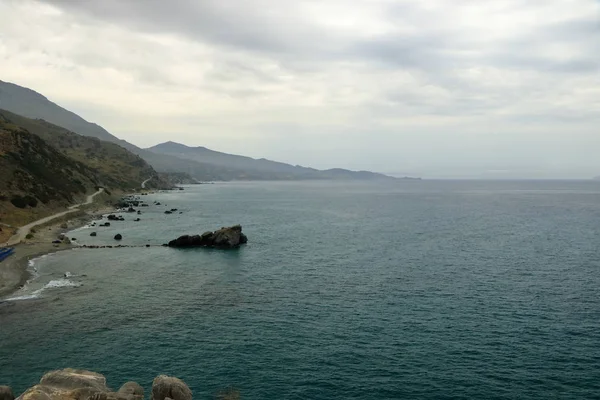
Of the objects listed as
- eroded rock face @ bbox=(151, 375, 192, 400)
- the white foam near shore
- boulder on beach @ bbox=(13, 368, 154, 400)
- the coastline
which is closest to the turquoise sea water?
the white foam near shore

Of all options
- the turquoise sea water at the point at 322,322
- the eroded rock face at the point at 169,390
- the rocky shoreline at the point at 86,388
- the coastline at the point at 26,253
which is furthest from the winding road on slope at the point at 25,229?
the eroded rock face at the point at 169,390

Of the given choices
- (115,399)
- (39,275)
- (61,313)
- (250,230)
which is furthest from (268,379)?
(250,230)

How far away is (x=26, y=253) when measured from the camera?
318ft

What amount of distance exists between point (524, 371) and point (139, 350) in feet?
136

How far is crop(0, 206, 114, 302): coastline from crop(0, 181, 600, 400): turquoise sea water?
3705 mm

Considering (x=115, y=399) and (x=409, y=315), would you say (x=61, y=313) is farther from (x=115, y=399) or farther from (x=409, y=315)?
(x=409, y=315)

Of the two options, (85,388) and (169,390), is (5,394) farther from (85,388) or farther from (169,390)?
(169,390)

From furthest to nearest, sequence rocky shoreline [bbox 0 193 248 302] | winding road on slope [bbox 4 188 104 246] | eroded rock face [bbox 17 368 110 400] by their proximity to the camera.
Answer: winding road on slope [bbox 4 188 104 246] → rocky shoreline [bbox 0 193 248 302] → eroded rock face [bbox 17 368 110 400]

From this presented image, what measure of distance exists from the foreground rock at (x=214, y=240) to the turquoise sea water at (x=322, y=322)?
20.8 ft

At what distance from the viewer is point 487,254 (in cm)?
10538

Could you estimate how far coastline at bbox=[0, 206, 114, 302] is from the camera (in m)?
74.7

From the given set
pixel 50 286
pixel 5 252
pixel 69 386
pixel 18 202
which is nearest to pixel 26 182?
pixel 18 202

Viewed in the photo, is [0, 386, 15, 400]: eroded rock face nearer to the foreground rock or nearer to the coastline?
the coastline

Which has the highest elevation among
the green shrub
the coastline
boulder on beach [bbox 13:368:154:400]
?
the green shrub
